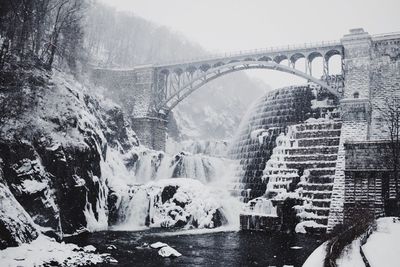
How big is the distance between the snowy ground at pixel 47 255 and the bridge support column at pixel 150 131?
28.0 metres

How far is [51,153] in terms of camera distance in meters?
20.7

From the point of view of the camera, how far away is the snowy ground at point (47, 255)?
13344mm

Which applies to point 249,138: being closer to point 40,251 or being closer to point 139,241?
point 139,241

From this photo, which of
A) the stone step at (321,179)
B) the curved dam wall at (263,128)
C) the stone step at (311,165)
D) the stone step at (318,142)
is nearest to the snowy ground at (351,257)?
the stone step at (321,179)

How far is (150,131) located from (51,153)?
24433 millimetres

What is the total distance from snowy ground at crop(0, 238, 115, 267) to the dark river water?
100 centimetres

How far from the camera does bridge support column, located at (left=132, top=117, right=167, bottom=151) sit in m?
44.6

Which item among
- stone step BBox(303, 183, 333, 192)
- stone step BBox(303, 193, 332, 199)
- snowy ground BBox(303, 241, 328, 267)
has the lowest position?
snowy ground BBox(303, 241, 328, 267)

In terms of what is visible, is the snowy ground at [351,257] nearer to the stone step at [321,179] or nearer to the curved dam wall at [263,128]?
the stone step at [321,179]

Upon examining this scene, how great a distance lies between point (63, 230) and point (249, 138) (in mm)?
19092

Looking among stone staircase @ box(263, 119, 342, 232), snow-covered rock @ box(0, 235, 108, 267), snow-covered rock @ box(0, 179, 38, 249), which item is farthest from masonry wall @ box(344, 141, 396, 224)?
snow-covered rock @ box(0, 179, 38, 249)

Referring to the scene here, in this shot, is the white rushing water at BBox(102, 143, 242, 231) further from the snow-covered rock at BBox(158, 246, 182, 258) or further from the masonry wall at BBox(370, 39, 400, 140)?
the masonry wall at BBox(370, 39, 400, 140)

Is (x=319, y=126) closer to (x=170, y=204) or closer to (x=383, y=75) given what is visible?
(x=383, y=75)

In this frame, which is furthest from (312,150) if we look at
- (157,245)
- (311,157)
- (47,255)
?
(47,255)
